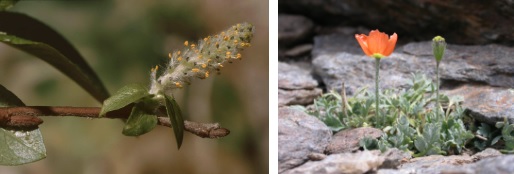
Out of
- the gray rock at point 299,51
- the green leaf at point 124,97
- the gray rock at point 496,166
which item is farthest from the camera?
the gray rock at point 299,51

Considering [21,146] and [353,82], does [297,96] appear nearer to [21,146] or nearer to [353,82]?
[353,82]

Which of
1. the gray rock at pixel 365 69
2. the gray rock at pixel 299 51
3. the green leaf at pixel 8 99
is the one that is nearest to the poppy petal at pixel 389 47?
the gray rock at pixel 365 69

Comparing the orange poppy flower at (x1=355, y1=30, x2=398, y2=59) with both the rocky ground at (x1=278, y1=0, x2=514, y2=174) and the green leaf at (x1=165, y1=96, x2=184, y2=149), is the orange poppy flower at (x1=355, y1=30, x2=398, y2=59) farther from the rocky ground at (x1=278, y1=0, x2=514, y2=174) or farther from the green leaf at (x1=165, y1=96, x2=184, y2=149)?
the green leaf at (x1=165, y1=96, x2=184, y2=149)

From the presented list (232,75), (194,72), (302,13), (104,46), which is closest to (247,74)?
(232,75)

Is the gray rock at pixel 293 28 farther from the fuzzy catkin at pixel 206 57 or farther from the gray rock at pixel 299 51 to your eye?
the fuzzy catkin at pixel 206 57

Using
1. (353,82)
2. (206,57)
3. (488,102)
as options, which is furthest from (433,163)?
(206,57)

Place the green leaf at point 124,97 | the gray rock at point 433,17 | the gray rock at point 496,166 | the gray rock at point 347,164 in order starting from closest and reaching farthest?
the green leaf at point 124,97, the gray rock at point 496,166, the gray rock at point 347,164, the gray rock at point 433,17
